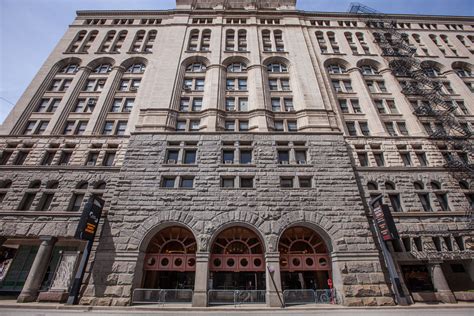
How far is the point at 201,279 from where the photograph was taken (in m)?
15.1

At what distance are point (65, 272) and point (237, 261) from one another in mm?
12116

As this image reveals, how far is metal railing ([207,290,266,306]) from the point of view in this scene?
14227 mm

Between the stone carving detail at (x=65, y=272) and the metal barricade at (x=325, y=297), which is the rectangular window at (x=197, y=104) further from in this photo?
the metal barricade at (x=325, y=297)

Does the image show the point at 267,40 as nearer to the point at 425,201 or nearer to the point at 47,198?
the point at 425,201

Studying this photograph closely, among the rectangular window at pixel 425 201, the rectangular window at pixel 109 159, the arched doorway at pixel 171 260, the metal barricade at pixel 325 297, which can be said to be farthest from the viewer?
the rectangular window at pixel 109 159

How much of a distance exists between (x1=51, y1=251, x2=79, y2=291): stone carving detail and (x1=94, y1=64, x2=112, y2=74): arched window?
2319 centimetres

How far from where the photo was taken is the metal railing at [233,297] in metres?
14.2

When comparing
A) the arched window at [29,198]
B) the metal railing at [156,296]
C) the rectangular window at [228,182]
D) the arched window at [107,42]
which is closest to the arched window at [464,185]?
the rectangular window at [228,182]

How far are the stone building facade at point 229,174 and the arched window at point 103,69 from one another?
0.20 meters

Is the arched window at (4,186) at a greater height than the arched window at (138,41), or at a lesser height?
lesser

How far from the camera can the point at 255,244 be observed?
17.5 m

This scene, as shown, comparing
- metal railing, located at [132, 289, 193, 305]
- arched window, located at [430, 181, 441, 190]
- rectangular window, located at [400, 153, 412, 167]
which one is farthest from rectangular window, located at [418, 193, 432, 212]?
metal railing, located at [132, 289, 193, 305]

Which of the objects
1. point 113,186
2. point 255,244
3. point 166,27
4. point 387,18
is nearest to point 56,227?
point 113,186

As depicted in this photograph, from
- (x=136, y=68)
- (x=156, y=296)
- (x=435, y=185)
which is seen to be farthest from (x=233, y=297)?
(x=136, y=68)
